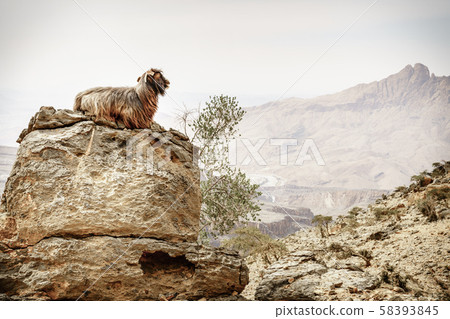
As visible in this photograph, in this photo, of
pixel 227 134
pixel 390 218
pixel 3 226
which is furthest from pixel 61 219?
pixel 390 218

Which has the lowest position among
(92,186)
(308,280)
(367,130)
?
(308,280)

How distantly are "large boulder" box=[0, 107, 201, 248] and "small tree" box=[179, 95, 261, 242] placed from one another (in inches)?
197

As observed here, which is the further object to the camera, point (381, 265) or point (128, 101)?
point (381, 265)

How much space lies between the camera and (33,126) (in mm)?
5758

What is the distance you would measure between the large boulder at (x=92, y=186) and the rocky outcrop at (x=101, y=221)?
16 mm

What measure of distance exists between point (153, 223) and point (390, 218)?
971cm

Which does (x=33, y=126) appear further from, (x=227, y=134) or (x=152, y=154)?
(x=227, y=134)

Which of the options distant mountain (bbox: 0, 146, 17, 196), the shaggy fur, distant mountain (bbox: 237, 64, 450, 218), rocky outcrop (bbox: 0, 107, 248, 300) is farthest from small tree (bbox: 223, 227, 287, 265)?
distant mountain (bbox: 0, 146, 17, 196)

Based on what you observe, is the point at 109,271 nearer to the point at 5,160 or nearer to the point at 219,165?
the point at 219,165

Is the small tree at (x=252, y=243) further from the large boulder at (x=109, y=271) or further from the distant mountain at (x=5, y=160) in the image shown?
the distant mountain at (x=5, y=160)

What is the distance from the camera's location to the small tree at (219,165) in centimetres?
1115

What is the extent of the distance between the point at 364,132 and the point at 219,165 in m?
77.9

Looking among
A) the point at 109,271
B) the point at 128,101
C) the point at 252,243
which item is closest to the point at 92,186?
the point at 109,271

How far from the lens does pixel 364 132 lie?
80.6m
